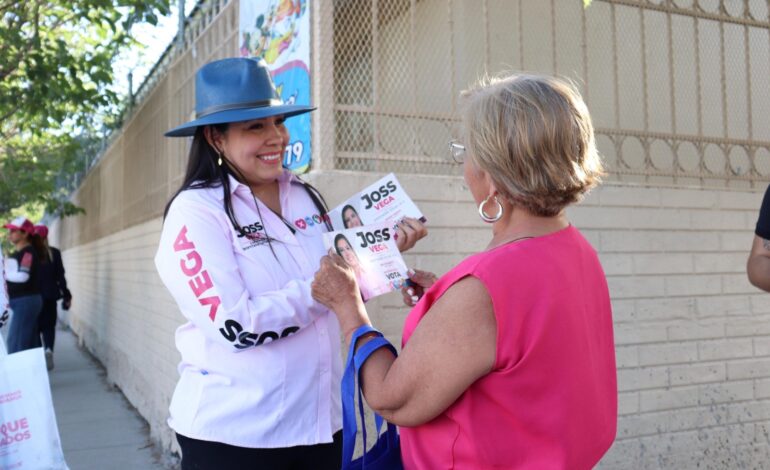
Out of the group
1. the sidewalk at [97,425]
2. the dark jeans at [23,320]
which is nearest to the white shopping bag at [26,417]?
the sidewalk at [97,425]

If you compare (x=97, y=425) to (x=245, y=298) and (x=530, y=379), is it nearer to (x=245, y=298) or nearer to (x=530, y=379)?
(x=245, y=298)

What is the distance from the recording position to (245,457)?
2268 millimetres

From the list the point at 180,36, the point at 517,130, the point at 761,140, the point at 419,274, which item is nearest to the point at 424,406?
the point at 517,130

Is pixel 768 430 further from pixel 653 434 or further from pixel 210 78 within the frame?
pixel 210 78

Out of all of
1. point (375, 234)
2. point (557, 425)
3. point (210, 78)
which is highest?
point (210, 78)

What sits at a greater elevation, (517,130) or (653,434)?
(517,130)

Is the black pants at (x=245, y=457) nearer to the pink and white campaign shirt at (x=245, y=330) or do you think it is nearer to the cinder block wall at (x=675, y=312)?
the pink and white campaign shirt at (x=245, y=330)

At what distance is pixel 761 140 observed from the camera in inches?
217

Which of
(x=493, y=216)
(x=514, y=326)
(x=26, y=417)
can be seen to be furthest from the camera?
(x=26, y=417)

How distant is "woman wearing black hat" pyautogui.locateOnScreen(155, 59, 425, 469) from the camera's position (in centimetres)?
221

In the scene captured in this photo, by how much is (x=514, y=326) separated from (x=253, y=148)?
124 cm

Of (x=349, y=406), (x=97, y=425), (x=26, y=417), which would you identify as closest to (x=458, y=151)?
(x=349, y=406)

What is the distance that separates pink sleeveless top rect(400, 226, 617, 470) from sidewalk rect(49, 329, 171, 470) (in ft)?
15.3

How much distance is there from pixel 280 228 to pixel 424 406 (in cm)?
100
